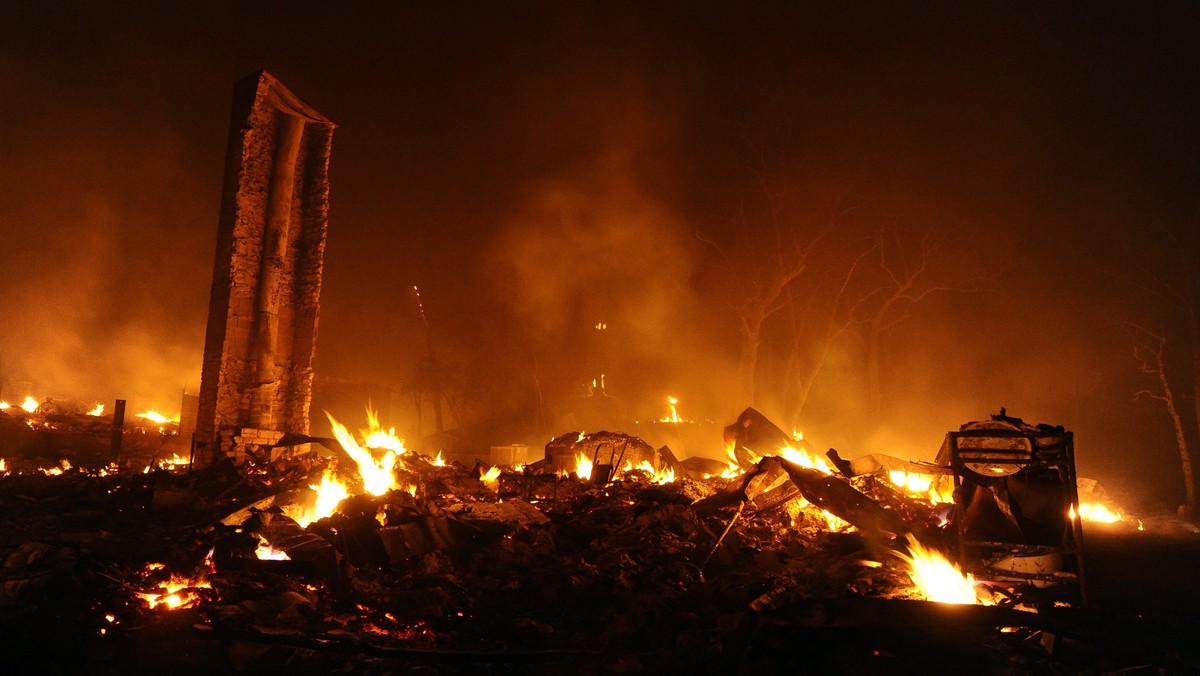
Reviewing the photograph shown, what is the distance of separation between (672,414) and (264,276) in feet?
58.3

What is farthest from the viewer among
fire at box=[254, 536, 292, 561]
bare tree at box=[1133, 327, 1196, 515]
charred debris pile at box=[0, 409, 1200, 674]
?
bare tree at box=[1133, 327, 1196, 515]

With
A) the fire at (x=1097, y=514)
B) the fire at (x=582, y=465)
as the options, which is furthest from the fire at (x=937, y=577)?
the fire at (x=1097, y=514)

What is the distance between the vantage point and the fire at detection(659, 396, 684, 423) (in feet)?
85.5

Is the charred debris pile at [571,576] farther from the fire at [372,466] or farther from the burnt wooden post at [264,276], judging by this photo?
the burnt wooden post at [264,276]

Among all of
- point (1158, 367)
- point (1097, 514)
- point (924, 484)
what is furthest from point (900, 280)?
point (924, 484)

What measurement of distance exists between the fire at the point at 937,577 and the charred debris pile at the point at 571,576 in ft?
0.09

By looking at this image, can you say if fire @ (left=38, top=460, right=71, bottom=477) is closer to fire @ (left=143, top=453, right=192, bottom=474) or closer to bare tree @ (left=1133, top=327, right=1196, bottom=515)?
fire @ (left=143, top=453, right=192, bottom=474)

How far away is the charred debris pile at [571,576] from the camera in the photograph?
5125 mm

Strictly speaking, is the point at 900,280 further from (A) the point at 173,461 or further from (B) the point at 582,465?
(A) the point at 173,461

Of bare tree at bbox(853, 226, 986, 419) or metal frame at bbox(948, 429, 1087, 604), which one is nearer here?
metal frame at bbox(948, 429, 1087, 604)

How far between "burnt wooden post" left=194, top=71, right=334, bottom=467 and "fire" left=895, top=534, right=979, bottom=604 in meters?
10.9

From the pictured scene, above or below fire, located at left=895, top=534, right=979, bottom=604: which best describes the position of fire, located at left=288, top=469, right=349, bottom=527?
above

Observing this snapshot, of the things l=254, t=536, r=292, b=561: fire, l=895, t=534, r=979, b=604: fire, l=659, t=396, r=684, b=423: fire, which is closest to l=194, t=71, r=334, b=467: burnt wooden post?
l=254, t=536, r=292, b=561: fire

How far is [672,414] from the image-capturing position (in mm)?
26906
